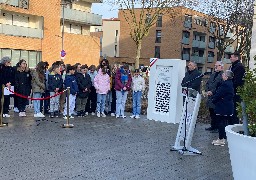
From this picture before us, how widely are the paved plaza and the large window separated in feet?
104

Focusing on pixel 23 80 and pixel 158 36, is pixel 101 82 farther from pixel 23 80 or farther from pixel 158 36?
pixel 158 36

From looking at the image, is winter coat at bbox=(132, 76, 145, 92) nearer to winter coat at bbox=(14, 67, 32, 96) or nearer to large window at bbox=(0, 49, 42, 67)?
winter coat at bbox=(14, 67, 32, 96)

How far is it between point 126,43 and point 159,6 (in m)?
45.8

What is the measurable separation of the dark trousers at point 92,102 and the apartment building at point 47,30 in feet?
86.2

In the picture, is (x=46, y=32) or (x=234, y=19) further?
(x=46, y=32)

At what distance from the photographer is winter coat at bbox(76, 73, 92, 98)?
13945 mm

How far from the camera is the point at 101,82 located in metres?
14.2

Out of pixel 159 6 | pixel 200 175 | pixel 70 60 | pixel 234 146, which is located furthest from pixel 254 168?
pixel 70 60

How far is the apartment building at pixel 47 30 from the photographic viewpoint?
42.0 metres

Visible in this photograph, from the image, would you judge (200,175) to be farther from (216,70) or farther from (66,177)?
(216,70)

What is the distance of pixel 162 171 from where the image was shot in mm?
7188

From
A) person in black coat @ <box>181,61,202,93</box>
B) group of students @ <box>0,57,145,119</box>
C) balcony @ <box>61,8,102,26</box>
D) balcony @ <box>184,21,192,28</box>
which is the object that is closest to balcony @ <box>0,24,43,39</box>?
balcony @ <box>61,8,102,26</box>

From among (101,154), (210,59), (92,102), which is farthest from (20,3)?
(210,59)

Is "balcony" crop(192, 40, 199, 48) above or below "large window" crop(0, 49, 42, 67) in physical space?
above
